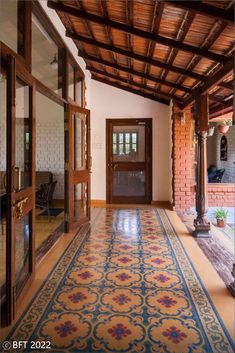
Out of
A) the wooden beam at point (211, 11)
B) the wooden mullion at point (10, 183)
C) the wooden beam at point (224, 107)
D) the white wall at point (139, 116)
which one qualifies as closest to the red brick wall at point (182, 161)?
the wooden beam at point (224, 107)

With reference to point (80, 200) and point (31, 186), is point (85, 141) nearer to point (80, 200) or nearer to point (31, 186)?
point (80, 200)

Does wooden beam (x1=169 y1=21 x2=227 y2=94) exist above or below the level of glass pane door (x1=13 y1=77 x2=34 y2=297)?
above

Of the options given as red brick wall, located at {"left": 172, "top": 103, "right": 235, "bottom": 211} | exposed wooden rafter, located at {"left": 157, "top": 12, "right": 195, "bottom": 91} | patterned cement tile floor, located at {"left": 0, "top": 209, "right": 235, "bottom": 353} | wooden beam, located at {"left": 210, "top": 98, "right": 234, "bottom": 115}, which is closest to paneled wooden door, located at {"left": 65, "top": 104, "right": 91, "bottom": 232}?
patterned cement tile floor, located at {"left": 0, "top": 209, "right": 235, "bottom": 353}

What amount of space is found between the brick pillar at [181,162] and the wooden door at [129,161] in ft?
3.26

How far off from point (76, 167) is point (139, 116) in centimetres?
273

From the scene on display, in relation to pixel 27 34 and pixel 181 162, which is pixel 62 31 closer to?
pixel 27 34

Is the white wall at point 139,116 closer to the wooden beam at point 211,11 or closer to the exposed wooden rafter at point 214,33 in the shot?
the exposed wooden rafter at point 214,33

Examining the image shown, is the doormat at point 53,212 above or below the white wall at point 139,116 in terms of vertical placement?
below

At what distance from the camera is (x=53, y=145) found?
667cm

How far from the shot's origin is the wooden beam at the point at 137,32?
3.13 meters

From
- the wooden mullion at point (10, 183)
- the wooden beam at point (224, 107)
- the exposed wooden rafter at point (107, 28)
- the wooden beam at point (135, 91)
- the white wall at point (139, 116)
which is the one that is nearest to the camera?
the wooden mullion at point (10, 183)

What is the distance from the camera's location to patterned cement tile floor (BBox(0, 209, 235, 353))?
1.81 meters

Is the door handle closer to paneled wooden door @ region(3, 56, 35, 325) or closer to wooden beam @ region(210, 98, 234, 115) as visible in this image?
paneled wooden door @ region(3, 56, 35, 325)

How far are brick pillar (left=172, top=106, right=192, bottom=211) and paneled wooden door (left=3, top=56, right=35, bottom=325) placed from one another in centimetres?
373
